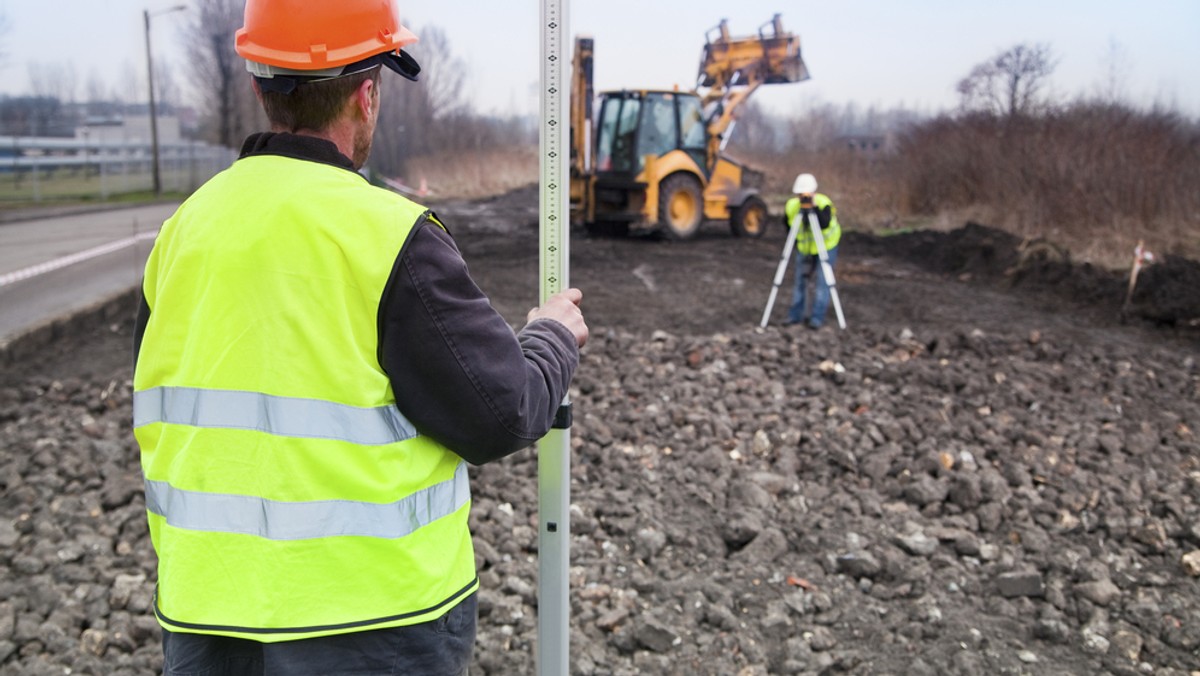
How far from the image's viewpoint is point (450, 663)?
1.63 m

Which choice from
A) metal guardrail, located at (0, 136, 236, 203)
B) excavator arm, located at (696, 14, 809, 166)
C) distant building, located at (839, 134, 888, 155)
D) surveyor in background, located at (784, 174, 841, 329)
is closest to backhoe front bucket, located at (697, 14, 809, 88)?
excavator arm, located at (696, 14, 809, 166)

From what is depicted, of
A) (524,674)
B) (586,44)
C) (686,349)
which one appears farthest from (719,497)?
(586,44)

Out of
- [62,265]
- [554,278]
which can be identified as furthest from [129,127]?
[554,278]

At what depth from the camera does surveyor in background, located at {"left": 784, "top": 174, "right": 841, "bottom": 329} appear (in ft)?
30.2

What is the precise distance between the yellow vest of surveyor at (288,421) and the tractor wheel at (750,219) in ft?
50.9

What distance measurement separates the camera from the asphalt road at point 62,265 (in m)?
9.65

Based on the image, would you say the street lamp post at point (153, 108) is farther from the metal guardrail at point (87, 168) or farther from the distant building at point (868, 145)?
the distant building at point (868, 145)

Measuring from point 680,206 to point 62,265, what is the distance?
9094 millimetres

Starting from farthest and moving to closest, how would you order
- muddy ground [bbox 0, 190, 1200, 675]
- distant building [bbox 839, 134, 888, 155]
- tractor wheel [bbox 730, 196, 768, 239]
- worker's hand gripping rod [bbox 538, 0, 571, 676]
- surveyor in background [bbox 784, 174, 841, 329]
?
distant building [bbox 839, 134, 888, 155] < tractor wheel [bbox 730, 196, 768, 239] < surveyor in background [bbox 784, 174, 841, 329] < muddy ground [bbox 0, 190, 1200, 675] < worker's hand gripping rod [bbox 538, 0, 571, 676]

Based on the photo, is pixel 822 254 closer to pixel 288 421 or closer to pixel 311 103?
pixel 311 103

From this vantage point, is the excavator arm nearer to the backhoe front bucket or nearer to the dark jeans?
the backhoe front bucket

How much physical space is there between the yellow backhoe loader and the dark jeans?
13382 millimetres

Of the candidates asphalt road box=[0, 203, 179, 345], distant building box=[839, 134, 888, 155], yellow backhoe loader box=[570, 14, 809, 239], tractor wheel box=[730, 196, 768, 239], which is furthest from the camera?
distant building box=[839, 134, 888, 155]

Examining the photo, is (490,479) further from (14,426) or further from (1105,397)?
(1105,397)
